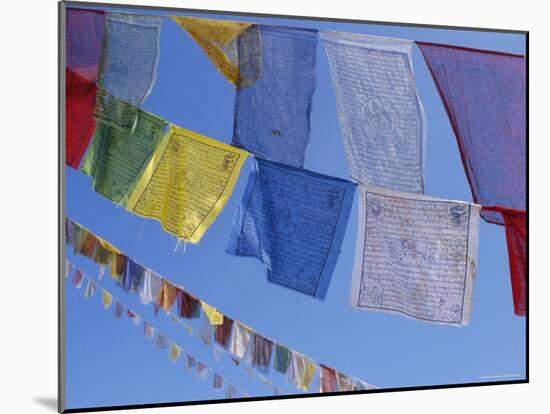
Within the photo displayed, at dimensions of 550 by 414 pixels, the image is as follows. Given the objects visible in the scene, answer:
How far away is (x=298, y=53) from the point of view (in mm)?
4469

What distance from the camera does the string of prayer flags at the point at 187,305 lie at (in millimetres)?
4332

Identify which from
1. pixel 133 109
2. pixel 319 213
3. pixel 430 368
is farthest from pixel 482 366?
pixel 133 109

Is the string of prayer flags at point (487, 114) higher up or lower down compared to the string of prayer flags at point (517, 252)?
higher up

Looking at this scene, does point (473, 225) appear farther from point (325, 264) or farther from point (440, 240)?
point (325, 264)

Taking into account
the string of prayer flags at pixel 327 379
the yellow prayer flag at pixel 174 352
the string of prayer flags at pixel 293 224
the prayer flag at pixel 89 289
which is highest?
the string of prayer flags at pixel 293 224

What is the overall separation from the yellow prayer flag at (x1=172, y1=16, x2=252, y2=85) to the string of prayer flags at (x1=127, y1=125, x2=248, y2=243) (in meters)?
0.30

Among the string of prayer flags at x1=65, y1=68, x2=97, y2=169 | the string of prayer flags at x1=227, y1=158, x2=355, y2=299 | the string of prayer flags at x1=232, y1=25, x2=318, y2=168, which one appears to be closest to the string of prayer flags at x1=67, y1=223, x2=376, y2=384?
Answer: the string of prayer flags at x1=227, y1=158, x2=355, y2=299

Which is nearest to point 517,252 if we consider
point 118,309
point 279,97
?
point 279,97

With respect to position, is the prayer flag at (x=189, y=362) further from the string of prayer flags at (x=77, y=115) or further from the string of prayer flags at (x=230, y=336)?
the string of prayer flags at (x=77, y=115)

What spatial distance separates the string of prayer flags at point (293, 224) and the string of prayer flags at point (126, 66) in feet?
1.83

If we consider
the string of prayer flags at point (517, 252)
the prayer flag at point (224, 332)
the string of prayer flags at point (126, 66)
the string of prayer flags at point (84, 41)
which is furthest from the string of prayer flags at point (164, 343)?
the string of prayer flags at point (517, 252)

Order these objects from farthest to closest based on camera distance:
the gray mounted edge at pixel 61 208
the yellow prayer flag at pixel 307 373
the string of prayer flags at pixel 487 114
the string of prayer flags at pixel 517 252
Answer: the string of prayer flags at pixel 517 252, the string of prayer flags at pixel 487 114, the yellow prayer flag at pixel 307 373, the gray mounted edge at pixel 61 208

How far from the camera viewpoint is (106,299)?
4.25m

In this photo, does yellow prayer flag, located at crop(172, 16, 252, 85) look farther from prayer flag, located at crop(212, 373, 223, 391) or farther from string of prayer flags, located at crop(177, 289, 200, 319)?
prayer flag, located at crop(212, 373, 223, 391)
